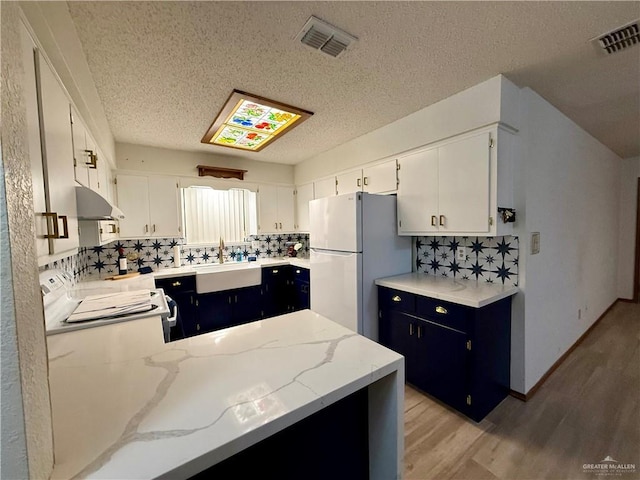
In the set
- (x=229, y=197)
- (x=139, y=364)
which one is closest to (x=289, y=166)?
(x=229, y=197)

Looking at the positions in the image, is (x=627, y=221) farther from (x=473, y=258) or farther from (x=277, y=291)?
(x=277, y=291)

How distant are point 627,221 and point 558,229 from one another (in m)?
3.24

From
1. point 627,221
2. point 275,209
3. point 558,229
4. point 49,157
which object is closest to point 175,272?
point 275,209

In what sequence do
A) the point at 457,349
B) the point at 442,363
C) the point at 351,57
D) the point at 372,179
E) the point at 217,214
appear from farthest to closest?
the point at 217,214 → the point at 372,179 → the point at 442,363 → the point at 457,349 → the point at 351,57

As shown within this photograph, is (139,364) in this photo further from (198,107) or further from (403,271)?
(403,271)

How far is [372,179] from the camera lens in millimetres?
2789

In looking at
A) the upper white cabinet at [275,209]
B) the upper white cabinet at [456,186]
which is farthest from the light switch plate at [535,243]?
the upper white cabinet at [275,209]

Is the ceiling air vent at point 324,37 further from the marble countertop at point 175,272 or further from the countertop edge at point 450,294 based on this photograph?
the marble countertop at point 175,272

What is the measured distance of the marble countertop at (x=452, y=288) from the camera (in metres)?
1.79

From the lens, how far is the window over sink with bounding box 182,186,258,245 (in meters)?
3.57

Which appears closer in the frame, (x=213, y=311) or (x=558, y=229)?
(x=558, y=229)

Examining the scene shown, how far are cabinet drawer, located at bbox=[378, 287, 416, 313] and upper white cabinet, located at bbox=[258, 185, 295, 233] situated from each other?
208 cm

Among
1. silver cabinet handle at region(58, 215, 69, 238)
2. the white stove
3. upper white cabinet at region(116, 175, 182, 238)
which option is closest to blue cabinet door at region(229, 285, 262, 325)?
upper white cabinet at region(116, 175, 182, 238)

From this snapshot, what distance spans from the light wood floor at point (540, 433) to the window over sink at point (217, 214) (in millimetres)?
2975
